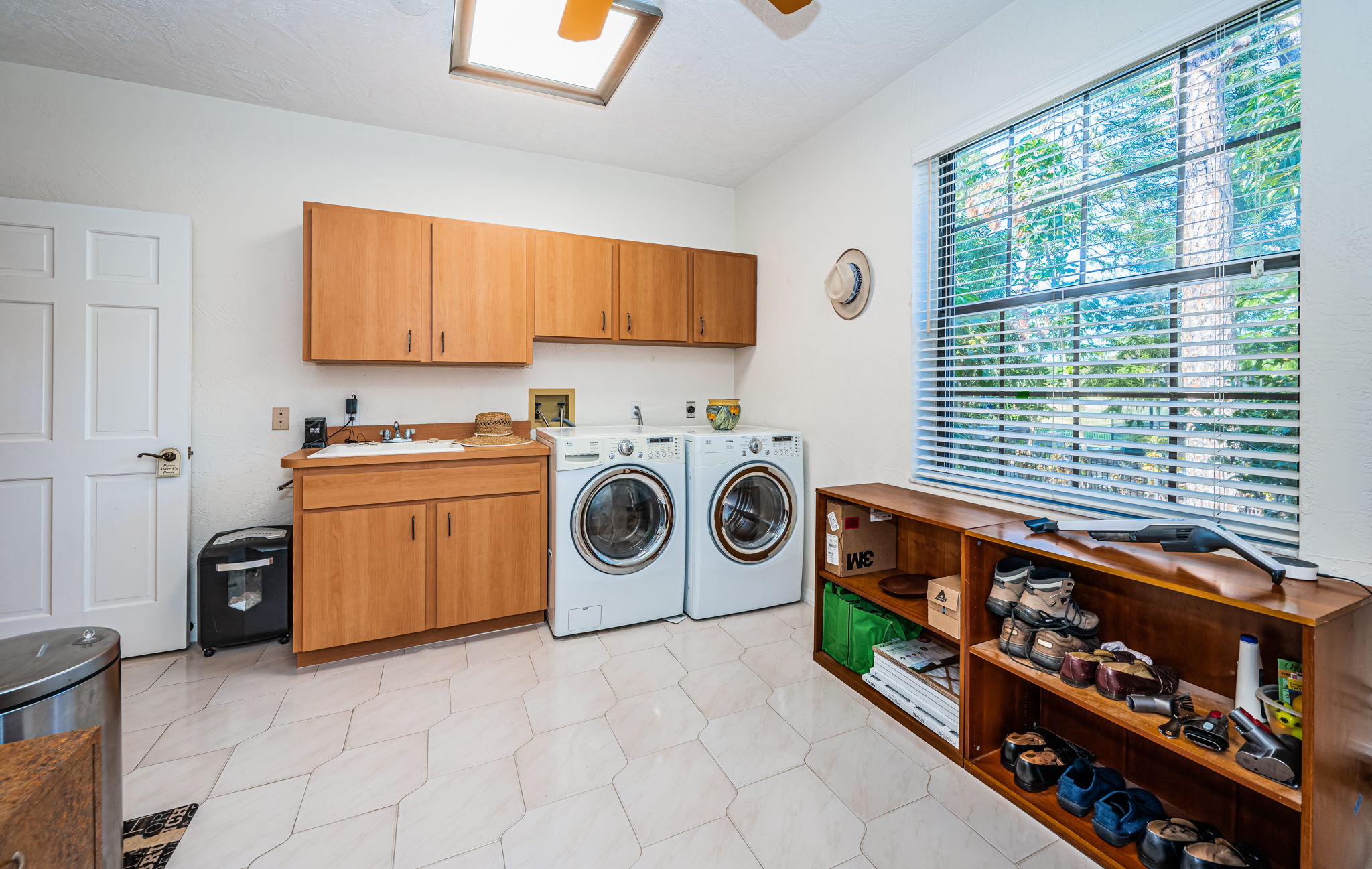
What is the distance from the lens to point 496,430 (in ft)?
10.1

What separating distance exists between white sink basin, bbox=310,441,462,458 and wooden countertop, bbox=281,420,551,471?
3 cm

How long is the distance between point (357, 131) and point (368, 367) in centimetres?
127

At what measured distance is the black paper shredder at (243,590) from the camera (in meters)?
2.50

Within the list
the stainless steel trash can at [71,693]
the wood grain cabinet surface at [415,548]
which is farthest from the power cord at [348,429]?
the stainless steel trash can at [71,693]

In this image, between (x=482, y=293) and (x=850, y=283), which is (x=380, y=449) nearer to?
(x=482, y=293)

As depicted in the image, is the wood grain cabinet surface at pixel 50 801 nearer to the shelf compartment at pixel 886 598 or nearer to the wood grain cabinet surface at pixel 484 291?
the shelf compartment at pixel 886 598

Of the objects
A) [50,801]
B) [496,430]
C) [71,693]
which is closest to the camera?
[50,801]

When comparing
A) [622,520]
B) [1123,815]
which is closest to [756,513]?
[622,520]

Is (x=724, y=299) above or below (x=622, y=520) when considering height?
above

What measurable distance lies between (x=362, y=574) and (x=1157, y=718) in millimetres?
2859

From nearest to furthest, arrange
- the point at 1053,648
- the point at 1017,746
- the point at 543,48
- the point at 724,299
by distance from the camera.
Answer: the point at 1053,648, the point at 1017,746, the point at 543,48, the point at 724,299

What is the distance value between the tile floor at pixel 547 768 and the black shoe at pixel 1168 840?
0.14m

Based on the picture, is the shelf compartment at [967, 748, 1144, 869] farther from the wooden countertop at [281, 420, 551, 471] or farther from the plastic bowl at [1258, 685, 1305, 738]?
the wooden countertop at [281, 420, 551, 471]

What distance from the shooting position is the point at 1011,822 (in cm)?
157
